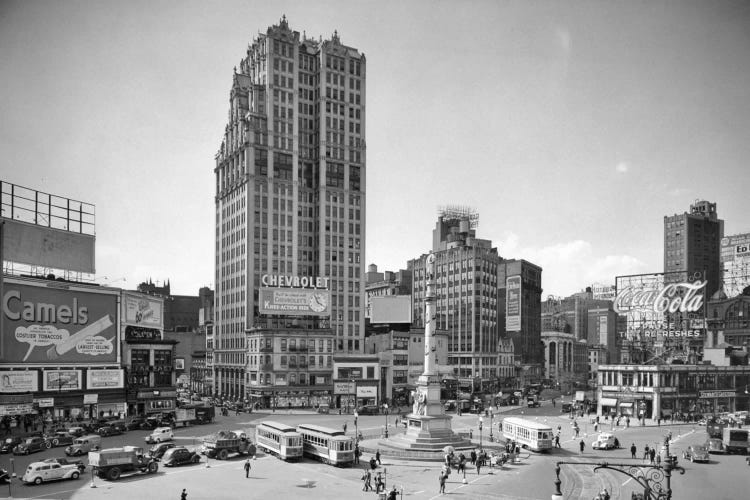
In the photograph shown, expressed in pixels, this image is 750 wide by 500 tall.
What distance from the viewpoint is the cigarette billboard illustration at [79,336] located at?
2899 inches

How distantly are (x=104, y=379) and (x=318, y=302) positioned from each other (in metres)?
38.1

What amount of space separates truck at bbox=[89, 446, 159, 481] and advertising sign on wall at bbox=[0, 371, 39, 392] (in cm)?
2910

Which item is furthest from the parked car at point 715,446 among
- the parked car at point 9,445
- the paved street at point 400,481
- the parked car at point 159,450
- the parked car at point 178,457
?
the parked car at point 9,445

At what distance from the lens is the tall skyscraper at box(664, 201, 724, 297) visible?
185500 mm

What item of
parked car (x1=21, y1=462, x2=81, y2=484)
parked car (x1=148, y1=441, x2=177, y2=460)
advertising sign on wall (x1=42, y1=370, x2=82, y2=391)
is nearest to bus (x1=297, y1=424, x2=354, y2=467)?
parked car (x1=148, y1=441, x2=177, y2=460)

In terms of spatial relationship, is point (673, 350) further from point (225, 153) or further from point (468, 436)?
point (225, 153)

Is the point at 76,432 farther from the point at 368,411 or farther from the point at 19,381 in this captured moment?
the point at 368,411

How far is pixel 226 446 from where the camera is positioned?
5325 centimetres

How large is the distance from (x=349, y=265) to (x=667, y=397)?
5844cm

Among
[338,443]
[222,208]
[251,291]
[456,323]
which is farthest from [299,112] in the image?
[338,443]

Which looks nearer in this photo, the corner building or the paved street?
the paved street

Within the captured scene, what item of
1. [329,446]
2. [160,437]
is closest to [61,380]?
[160,437]

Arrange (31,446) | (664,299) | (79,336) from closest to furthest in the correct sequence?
1. (31,446)
2. (79,336)
3. (664,299)

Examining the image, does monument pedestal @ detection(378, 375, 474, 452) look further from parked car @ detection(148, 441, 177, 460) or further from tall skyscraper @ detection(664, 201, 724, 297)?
tall skyscraper @ detection(664, 201, 724, 297)
